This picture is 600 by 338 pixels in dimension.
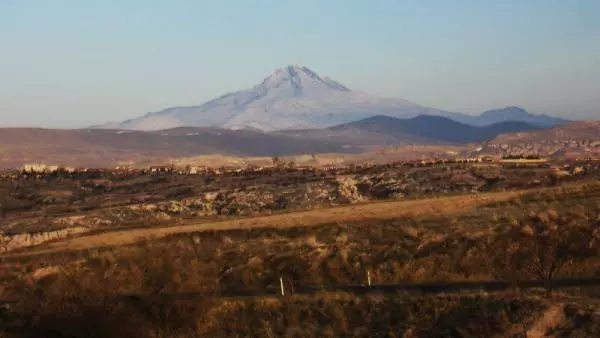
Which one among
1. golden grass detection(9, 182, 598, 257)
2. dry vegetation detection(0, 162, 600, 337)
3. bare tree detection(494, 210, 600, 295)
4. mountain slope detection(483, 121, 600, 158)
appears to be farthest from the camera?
mountain slope detection(483, 121, 600, 158)

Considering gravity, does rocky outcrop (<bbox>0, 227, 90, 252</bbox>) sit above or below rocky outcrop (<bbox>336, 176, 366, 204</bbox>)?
below

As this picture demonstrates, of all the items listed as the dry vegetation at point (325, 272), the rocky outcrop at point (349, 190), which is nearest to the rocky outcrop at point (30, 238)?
the dry vegetation at point (325, 272)

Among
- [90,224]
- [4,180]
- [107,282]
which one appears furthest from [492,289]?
[4,180]

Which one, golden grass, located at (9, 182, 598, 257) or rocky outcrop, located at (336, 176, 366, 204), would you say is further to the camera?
rocky outcrop, located at (336, 176, 366, 204)

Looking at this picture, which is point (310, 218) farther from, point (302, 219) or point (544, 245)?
point (544, 245)

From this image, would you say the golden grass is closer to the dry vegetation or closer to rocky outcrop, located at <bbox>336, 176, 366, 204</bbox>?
the dry vegetation

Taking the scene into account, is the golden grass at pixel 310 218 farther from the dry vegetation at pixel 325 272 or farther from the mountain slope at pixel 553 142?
the mountain slope at pixel 553 142

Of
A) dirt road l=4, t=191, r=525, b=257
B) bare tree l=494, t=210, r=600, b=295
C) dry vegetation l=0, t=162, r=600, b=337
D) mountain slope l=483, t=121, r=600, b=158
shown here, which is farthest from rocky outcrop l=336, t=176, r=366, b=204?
mountain slope l=483, t=121, r=600, b=158

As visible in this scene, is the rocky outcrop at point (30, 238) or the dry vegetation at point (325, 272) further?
the rocky outcrop at point (30, 238)

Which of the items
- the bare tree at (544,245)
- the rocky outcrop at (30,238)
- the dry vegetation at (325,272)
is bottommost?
the rocky outcrop at (30,238)

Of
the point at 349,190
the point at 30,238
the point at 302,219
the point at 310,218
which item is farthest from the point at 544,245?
the point at 349,190
